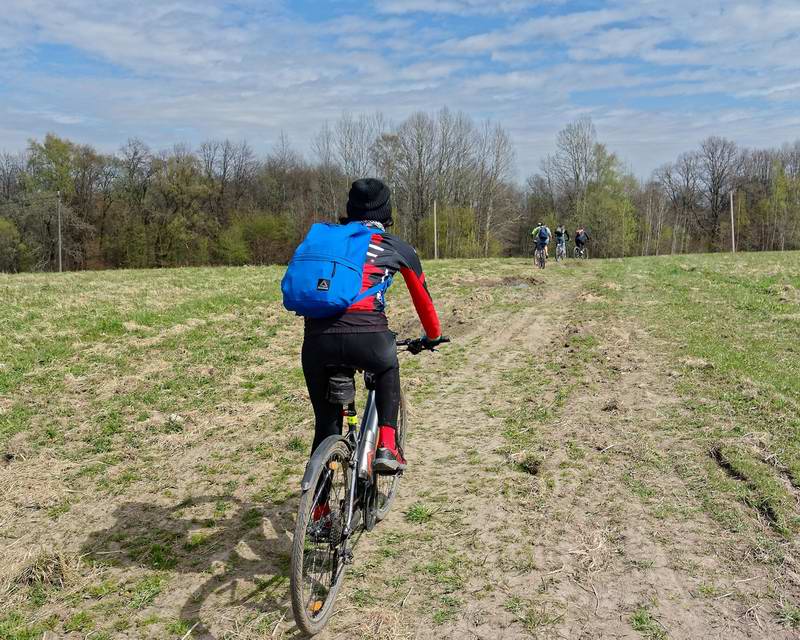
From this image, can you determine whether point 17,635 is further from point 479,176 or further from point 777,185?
point 777,185

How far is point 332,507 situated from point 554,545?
1.44 metres

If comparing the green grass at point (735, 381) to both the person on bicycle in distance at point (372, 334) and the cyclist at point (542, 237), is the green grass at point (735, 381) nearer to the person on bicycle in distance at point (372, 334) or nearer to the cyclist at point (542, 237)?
the person on bicycle in distance at point (372, 334)

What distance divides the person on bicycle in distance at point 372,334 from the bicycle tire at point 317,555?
0.83ft

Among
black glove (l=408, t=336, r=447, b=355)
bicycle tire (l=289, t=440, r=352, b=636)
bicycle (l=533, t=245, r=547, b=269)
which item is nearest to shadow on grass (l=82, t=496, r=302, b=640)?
bicycle tire (l=289, t=440, r=352, b=636)

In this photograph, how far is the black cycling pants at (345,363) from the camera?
10.6ft

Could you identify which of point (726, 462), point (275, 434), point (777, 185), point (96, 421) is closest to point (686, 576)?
point (726, 462)

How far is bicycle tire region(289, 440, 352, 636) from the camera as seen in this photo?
2.79 m

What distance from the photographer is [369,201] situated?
350cm

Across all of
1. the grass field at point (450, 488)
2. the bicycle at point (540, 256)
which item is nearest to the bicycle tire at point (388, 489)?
the grass field at point (450, 488)

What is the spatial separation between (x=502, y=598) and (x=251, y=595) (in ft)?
4.51

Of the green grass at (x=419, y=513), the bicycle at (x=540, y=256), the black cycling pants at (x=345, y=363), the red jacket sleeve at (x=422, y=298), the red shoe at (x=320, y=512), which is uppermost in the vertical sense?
the bicycle at (x=540, y=256)

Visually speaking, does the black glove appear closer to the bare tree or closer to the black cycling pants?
the black cycling pants

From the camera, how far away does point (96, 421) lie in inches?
256

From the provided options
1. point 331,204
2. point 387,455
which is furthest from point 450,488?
point 331,204
